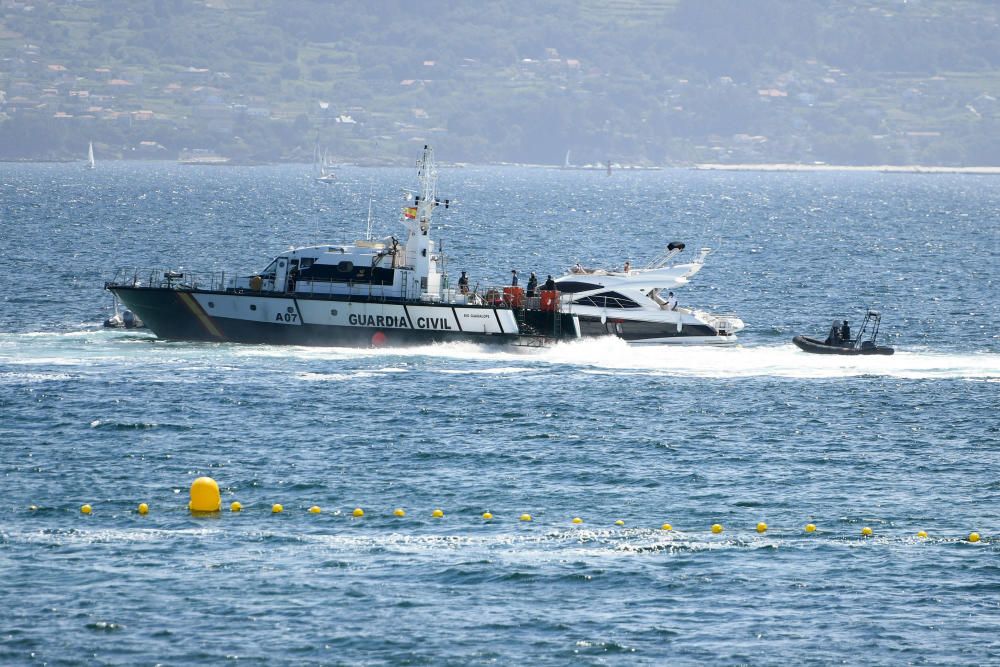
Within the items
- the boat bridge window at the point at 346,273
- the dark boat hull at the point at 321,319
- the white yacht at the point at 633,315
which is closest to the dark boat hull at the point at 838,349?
the white yacht at the point at 633,315

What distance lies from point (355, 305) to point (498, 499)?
25080 mm

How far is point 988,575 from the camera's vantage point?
129 feet

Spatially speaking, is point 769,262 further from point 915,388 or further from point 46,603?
point 46,603

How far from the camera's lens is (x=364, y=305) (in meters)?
69.0

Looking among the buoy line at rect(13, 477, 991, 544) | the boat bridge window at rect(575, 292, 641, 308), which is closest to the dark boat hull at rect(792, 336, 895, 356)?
the boat bridge window at rect(575, 292, 641, 308)

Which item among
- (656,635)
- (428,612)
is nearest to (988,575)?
(656,635)

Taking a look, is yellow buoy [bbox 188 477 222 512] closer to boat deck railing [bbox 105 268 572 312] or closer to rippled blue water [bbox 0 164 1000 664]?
rippled blue water [bbox 0 164 1000 664]

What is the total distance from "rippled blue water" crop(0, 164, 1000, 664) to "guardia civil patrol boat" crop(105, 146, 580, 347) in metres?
1.12

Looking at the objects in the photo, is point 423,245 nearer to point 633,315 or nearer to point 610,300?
point 610,300

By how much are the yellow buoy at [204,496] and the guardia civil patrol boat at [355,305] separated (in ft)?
85.7

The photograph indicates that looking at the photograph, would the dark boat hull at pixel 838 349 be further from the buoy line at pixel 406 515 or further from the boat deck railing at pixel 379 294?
the buoy line at pixel 406 515

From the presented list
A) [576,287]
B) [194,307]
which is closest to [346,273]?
[194,307]

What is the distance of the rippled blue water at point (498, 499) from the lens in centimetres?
3506

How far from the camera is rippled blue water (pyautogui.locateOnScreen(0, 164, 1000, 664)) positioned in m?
35.1
